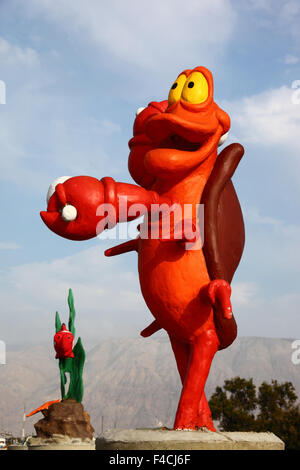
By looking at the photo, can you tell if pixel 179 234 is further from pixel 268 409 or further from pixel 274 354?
pixel 274 354

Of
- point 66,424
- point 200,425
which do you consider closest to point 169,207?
point 200,425

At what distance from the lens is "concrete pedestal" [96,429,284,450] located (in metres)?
3.70

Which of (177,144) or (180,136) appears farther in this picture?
(177,144)

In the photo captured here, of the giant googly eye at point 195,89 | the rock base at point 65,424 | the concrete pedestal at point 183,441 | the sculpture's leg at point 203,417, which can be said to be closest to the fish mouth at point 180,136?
the giant googly eye at point 195,89

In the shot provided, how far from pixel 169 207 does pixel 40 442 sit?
22.3 ft

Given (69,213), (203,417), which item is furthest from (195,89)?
(203,417)

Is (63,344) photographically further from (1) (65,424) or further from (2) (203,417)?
(2) (203,417)

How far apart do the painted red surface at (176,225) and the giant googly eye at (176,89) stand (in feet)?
0.15

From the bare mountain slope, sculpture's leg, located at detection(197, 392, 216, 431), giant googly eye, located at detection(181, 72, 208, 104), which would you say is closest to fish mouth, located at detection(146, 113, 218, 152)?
giant googly eye, located at detection(181, 72, 208, 104)

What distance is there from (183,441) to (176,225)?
1727mm

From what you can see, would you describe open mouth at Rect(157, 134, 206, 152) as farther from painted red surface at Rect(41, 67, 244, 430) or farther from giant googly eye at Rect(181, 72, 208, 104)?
giant googly eye at Rect(181, 72, 208, 104)

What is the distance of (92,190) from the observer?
4.25 m

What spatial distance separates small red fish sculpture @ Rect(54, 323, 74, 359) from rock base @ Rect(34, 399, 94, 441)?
978 mm

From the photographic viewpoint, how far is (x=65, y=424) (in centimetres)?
983
